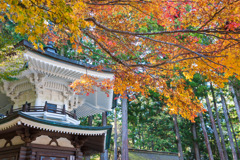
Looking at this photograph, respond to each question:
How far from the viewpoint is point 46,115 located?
8148mm

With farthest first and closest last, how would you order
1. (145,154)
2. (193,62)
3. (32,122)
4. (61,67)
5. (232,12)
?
(145,154), (61,67), (32,122), (193,62), (232,12)

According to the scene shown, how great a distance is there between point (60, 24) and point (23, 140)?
235 inches

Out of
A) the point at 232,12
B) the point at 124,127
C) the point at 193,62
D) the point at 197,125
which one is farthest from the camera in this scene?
the point at 197,125

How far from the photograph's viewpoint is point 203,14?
15.0ft

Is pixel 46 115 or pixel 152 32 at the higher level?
pixel 152 32

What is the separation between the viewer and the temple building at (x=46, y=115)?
7.28 metres

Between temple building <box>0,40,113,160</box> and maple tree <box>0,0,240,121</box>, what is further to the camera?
temple building <box>0,40,113,160</box>

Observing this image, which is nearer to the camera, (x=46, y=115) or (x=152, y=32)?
(x=152, y=32)

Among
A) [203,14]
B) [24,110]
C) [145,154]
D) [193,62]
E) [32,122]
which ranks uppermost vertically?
[203,14]

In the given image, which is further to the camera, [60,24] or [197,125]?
[197,125]

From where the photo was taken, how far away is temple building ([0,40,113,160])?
23.9ft

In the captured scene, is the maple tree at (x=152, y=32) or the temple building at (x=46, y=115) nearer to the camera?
the maple tree at (x=152, y=32)

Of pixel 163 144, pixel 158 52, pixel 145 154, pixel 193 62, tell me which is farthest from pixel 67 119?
pixel 163 144

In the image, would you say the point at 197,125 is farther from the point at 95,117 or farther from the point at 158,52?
the point at 158,52
